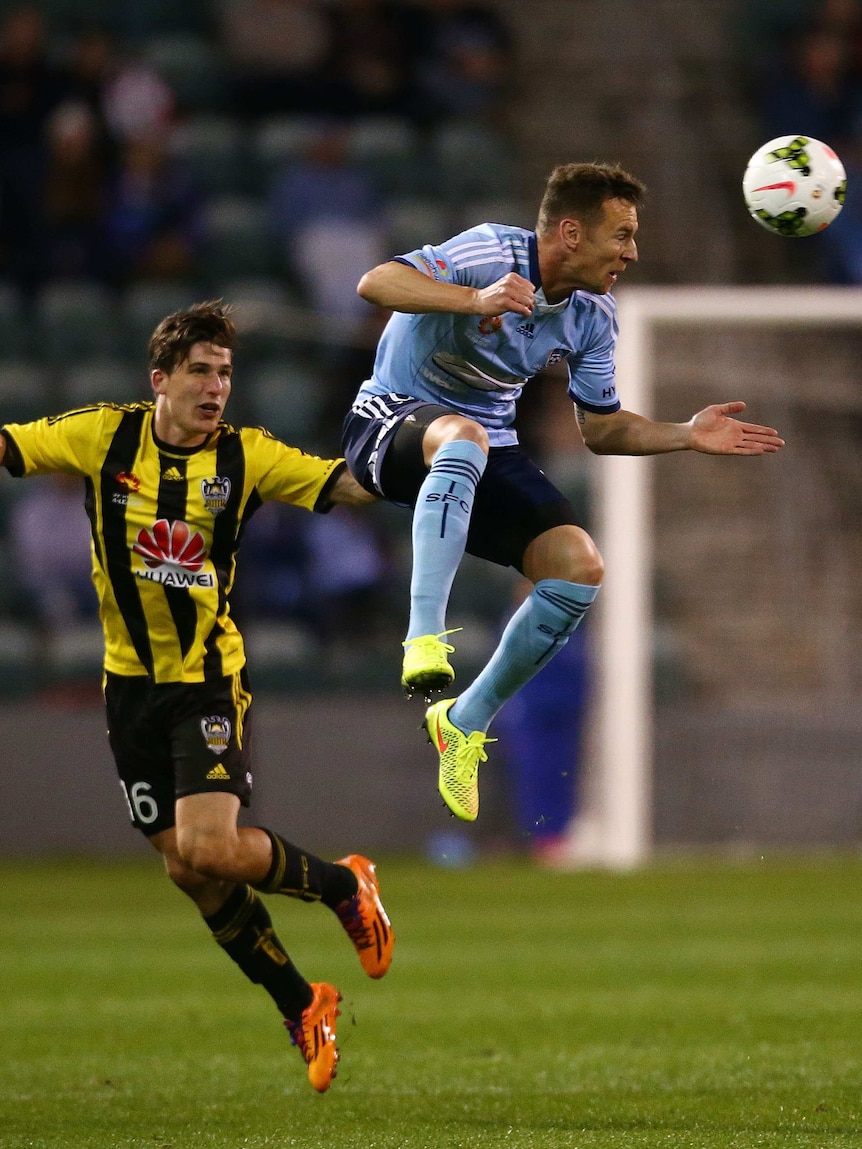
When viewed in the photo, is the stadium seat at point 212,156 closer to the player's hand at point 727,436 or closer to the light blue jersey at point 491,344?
the light blue jersey at point 491,344

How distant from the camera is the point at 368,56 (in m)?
15.9

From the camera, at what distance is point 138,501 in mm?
6117

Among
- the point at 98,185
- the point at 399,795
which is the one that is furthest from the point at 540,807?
the point at 98,185

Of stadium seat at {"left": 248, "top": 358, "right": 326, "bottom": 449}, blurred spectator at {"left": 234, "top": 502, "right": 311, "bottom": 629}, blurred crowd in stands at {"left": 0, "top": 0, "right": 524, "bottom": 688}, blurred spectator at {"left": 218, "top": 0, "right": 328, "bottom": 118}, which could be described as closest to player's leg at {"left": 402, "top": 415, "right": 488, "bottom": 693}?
blurred crowd in stands at {"left": 0, "top": 0, "right": 524, "bottom": 688}

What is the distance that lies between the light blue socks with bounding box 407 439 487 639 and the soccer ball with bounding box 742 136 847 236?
1154 millimetres

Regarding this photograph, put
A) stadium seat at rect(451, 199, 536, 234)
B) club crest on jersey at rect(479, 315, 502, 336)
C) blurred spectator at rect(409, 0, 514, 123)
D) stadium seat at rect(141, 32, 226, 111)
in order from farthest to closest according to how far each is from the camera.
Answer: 1. blurred spectator at rect(409, 0, 514, 123)
2. stadium seat at rect(141, 32, 226, 111)
3. stadium seat at rect(451, 199, 536, 234)
4. club crest on jersey at rect(479, 315, 502, 336)

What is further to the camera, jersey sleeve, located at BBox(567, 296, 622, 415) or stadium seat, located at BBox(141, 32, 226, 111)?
stadium seat, located at BBox(141, 32, 226, 111)

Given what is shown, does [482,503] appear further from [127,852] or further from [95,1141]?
[127,852]

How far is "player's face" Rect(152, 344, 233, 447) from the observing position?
5863 millimetres

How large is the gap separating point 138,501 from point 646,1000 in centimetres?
360

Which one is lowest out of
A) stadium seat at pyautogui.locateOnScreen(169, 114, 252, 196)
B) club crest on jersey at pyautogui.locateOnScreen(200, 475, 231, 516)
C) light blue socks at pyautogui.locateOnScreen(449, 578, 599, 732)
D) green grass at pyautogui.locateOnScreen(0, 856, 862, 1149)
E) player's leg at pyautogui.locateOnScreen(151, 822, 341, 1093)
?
green grass at pyautogui.locateOnScreen(0, 856, 862, 1149)

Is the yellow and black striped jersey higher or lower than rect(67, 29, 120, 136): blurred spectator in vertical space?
lower

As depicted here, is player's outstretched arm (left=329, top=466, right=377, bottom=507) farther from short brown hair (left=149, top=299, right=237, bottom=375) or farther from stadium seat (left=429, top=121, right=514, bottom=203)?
stadium seat (left=429, top=121, right=514, bottom=203)

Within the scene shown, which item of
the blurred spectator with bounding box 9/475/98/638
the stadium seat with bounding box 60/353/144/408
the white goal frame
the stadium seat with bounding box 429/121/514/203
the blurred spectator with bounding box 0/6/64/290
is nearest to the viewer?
the white goal frame
